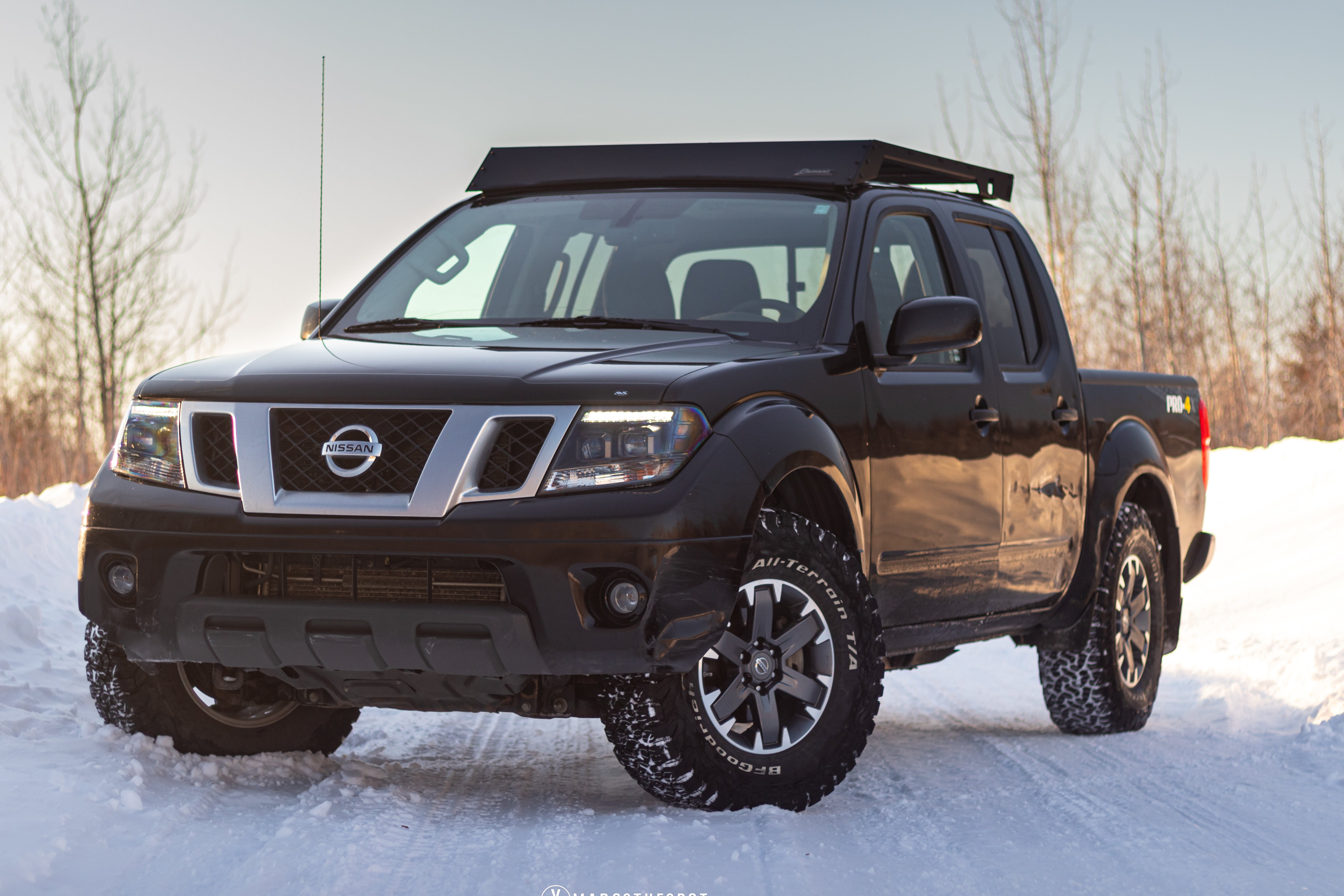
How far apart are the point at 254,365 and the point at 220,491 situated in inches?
17.3

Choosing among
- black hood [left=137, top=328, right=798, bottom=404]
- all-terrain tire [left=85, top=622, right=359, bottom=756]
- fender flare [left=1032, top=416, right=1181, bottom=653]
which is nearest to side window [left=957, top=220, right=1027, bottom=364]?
fender flare [left=1032, top=416, right=1181, bottom=653]

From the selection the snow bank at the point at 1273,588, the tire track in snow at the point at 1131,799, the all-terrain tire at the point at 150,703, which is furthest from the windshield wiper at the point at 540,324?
the snow bank at the point at 1273,588

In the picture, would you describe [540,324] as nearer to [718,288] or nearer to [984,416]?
[718,288]

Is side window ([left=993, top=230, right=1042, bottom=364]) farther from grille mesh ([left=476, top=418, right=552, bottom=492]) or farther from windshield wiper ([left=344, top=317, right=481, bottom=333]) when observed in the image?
grille mesh ([left=476, top=418, right=552, bottom=492])

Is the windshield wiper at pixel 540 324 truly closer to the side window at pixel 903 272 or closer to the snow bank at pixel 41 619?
the side window at pixel 903 272

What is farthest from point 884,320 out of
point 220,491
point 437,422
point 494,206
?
point 220,491

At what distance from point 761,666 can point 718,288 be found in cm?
136

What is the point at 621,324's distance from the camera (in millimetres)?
4785

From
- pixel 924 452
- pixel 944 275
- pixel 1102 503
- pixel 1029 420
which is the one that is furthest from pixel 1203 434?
pixel 924 452

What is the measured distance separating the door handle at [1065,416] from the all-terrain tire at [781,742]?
72.4 inches

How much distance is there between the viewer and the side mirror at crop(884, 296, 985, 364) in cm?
477

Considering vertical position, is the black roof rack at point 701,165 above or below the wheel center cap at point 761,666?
above

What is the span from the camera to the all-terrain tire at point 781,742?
4039 millimetres

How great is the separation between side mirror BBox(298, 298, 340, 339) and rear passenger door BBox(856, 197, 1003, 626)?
6.08 feet
